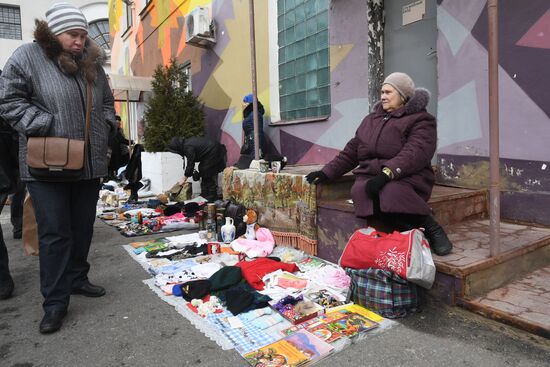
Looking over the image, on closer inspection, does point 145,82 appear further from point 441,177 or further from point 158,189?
point 441,177

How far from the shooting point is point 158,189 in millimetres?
8781

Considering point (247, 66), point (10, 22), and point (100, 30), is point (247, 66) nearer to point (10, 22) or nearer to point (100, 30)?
point (100, 30)

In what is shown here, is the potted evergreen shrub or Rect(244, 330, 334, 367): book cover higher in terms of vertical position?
the potted evergreen shrub

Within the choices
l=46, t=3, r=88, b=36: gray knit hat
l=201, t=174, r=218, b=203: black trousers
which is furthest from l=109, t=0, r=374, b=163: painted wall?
l=46, t=3, r=88, b=36: gray knit hat

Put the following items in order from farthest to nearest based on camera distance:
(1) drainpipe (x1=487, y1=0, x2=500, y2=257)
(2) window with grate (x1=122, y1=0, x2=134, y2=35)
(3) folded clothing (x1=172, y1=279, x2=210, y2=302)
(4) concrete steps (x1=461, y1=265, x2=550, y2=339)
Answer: (2) window with grate (x1=122, y1=0, x2=134, y2=35) < (3) folded clothing (x1=172, y1=279, x2=210, y2=302) < (1) drainpipe (x1=487, y1=0, x2=500, y2=257) < (4) concrete steps (x1=461, y1=265, x2=550, y2=339)

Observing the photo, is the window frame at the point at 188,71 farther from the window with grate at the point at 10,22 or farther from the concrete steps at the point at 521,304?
the window with grate at the point at 10,22

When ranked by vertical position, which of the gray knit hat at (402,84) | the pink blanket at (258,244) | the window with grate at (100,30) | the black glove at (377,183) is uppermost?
the window with grate at (100,30)

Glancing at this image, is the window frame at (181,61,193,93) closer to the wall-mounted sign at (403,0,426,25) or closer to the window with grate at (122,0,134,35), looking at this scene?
the window with grate at (122,0,134,35)

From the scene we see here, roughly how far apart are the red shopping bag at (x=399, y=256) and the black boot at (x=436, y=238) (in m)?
0.34

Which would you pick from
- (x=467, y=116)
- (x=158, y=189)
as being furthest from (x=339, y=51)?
(x=158, y=189)

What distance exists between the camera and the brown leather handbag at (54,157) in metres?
2.50

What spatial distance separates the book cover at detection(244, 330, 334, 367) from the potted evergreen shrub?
6.76 meters

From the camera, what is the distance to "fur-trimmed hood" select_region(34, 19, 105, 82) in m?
2.53

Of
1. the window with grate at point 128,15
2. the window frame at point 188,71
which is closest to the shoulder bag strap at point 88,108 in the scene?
the window frame at point 188,71
